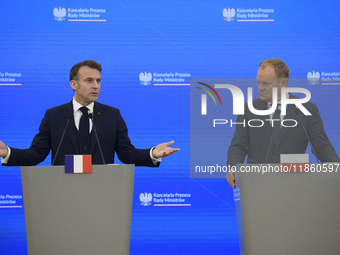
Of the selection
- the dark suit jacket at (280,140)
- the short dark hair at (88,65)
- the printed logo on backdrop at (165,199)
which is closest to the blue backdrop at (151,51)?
the printed logo on backdrop at (165,199)

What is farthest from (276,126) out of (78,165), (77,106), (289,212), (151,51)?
(151,51)

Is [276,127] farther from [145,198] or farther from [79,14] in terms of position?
[79,14]

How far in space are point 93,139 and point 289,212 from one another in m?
1.46

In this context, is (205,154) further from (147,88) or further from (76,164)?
(147,88)

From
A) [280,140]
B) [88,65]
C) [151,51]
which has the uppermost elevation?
[151,51]

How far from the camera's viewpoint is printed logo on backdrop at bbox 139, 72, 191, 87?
3555 mm

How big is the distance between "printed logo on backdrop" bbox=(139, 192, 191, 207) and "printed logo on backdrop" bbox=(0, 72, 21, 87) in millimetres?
1712

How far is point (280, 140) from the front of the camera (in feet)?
6.14

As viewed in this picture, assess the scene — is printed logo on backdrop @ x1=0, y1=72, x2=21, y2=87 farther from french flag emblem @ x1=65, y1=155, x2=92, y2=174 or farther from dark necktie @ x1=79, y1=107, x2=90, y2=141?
french flag emblem @ x1=65, y1=155, x2=92, y2=174

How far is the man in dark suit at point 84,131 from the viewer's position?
2.53 m

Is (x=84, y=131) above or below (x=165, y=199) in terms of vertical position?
above

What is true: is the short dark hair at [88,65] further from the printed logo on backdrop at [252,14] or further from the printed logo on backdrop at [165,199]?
the printed logo on backdrop at [252,14]

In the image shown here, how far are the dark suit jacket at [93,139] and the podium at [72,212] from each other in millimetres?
658

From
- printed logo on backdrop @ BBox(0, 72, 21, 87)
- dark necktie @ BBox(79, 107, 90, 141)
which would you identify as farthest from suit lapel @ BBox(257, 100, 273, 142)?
printed logo on backdrop @ BBox(0, 72, 21, 87)
